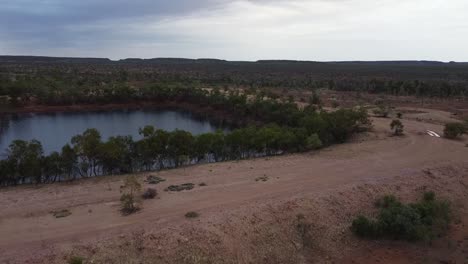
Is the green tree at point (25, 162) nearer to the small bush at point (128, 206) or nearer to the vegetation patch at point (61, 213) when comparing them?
the vegetation patch at point (61, 213)

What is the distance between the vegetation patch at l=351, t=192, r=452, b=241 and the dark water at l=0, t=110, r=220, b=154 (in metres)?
29.8

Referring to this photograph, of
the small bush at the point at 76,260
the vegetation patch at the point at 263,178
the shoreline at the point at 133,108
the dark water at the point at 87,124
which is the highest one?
the vegetation patch at the point at 263,178

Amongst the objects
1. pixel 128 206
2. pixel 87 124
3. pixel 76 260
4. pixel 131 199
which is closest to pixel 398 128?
pixel 131 199

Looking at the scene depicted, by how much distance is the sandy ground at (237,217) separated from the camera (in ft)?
51.8

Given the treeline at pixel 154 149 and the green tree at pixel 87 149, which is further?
the green tree at pixel 87 149

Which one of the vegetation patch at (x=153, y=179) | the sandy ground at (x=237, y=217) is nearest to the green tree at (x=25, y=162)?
the sandy ground at (x=237, y=217)

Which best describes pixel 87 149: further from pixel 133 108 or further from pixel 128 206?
pixel 133 108

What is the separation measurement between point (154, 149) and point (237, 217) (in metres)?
9.86

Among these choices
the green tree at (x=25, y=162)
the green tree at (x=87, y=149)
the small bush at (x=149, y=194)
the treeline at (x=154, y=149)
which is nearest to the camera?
the small bush at (x=149, y=194)

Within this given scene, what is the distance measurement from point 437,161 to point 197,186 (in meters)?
14.8

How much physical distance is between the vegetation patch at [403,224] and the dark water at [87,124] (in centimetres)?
2984

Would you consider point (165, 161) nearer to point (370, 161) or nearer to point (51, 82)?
point (370, 161)

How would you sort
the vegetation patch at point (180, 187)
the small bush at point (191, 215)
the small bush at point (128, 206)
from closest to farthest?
the small bush at point (191, 215)
the small bush at point (128, 206)
the vegetation patch at point (180, 187)

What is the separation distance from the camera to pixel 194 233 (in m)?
16.6
